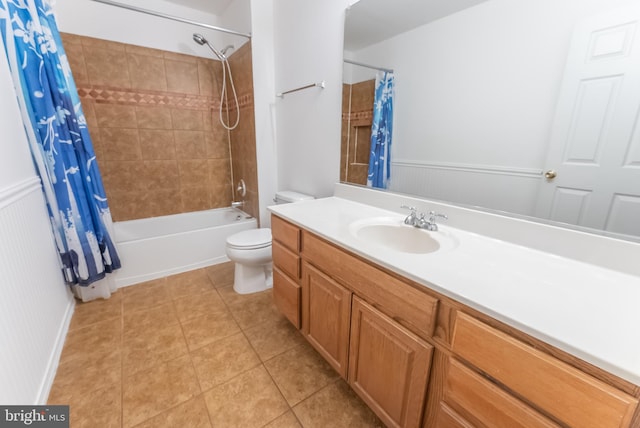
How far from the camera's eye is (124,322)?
5.84 feet

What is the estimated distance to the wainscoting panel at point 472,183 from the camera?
1.02 m

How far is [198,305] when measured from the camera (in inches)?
78.1

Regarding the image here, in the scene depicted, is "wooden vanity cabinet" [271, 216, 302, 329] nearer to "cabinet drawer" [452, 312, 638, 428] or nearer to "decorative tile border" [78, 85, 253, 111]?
"cabinet drawer" [452, 312, 638, 428]

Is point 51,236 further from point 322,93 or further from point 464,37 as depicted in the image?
point 464,37

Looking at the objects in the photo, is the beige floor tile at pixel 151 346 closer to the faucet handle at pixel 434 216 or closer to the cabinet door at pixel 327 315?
the cabinet door at pixel 327 315

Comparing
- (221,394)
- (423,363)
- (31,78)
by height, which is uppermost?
(31,78)

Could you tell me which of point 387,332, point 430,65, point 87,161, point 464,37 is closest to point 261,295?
point 387,332

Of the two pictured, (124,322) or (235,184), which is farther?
(235,184)

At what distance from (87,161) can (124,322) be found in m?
1.11

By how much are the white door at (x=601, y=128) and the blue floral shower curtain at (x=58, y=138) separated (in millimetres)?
2532

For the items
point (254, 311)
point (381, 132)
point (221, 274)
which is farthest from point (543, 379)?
point (221, 274)

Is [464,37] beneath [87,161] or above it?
above

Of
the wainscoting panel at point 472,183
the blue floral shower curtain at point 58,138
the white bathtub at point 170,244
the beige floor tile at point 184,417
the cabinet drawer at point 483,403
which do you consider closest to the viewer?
the cabinet drawer at point 483,403

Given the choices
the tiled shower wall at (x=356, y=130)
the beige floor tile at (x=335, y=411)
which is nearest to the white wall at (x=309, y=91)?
the tiled shower wall at (x=356, y=130)
